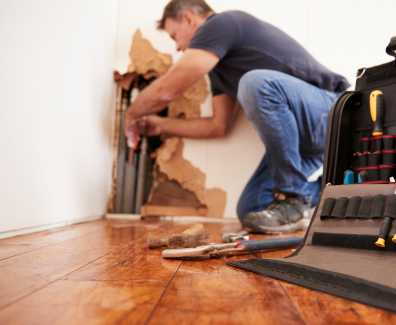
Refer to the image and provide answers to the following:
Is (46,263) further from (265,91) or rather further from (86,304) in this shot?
(265,91)

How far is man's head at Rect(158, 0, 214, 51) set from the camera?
6.99 feet

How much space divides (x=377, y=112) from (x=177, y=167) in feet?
5.20

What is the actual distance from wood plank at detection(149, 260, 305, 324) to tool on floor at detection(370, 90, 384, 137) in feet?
1.64

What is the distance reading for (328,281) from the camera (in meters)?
0.66

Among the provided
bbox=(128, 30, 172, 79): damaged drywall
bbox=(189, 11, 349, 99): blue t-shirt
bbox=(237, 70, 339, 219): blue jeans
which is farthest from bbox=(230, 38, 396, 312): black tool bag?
bbox=(128, 30, 172, 79): damaged drywall

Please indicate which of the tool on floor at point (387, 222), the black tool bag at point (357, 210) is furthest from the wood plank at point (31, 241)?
the tool on floor at point (387, 222)

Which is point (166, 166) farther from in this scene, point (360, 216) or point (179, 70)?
point (360, 216)

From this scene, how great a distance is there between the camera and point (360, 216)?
0.82 metres

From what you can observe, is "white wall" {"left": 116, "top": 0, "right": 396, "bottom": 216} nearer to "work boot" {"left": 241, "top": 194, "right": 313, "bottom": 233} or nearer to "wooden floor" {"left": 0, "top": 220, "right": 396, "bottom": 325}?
"work boot" {"left": 241, "top": 194, "right": 313, "bottom": 233}

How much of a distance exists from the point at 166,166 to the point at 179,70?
0.72 m

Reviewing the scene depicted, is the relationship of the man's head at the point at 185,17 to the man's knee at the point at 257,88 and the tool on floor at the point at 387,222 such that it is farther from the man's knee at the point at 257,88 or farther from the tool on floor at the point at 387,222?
the tool on floor at the point at 387,222

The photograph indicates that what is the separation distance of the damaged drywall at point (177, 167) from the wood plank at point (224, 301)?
163 centimetres

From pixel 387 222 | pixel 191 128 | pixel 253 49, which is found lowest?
pixel 387 222

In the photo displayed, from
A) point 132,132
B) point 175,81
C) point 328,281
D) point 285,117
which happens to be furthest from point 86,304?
point 132,132
